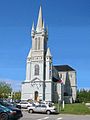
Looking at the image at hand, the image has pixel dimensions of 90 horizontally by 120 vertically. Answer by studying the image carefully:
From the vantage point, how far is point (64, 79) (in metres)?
143

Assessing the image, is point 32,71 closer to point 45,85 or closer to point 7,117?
point 45,85

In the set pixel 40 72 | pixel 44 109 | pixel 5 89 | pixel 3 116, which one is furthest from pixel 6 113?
pixel 5 89

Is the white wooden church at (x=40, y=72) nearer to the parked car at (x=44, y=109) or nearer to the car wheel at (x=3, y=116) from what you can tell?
the parked car at (x=44, y=109)

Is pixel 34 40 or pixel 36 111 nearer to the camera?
pixel 36 111

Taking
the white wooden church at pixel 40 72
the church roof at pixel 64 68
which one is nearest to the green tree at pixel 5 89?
the white wooden church at pixel 40 72

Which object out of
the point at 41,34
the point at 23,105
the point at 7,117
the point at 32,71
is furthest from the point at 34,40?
the point at 7,117

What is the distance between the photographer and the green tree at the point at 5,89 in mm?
113000

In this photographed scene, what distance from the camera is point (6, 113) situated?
74.3 feet

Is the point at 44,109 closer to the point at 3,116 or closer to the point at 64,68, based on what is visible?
the point at 3,116

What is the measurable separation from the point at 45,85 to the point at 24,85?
322 inches

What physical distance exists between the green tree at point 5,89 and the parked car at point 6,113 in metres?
88.1

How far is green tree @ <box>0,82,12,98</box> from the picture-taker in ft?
371

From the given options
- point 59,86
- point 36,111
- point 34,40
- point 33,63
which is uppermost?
point 34,40

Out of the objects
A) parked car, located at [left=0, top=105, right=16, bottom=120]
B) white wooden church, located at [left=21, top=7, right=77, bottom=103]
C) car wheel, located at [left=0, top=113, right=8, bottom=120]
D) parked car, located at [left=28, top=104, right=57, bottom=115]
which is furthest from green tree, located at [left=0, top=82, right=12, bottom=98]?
car wheel, located at [left=0, top=113, right=8, bottom=120]
